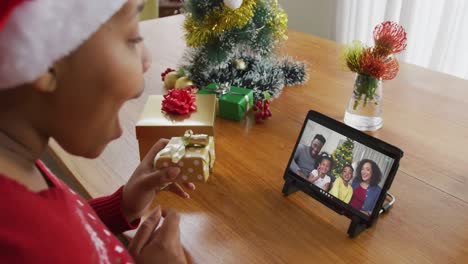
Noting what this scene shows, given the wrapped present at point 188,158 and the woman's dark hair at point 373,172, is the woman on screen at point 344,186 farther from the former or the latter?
the wrapped present at point 188,158

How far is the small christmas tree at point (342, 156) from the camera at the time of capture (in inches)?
29.0

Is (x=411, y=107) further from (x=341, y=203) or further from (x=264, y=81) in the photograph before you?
(x=341, y=203)

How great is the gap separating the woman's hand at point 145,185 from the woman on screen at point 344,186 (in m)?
0.25

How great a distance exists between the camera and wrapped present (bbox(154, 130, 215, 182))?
2.41 ft

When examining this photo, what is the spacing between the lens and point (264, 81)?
1146 mm

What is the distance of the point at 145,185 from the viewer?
747 mm

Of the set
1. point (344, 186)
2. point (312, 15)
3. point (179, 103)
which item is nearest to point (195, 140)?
point (179, 103)

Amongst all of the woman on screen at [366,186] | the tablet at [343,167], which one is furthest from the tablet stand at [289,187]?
the woman on screen at [366,186]

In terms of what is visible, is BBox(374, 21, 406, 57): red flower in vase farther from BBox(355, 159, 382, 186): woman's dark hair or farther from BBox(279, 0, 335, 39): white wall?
BBox(279, 0, 335, 39): white wall

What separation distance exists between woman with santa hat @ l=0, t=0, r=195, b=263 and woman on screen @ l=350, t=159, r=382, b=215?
387 mm

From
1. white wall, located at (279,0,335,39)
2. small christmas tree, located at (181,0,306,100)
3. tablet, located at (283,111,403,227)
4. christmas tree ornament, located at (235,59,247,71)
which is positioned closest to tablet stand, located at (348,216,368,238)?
tablet, located at (283,111,403,227)

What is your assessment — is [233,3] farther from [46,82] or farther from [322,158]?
[46,82]

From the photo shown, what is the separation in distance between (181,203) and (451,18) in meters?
1.51

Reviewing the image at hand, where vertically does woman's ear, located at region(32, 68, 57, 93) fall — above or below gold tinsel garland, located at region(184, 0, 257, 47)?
above
